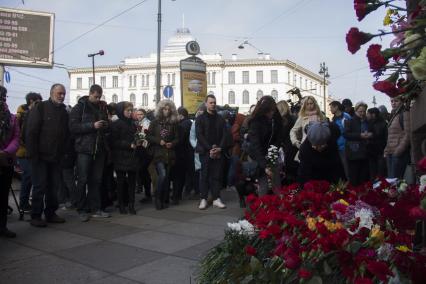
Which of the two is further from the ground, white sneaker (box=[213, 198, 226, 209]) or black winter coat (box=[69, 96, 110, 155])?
black winter coat (box=[69, 96, 110, 155])

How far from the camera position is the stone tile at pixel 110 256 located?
424 centimetres

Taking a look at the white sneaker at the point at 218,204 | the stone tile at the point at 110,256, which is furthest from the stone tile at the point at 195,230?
the white sneaker at the point at 218,204

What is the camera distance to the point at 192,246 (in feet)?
16.1

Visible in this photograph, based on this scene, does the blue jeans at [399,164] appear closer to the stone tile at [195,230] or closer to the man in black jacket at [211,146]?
the man in black jacket at [211,146]

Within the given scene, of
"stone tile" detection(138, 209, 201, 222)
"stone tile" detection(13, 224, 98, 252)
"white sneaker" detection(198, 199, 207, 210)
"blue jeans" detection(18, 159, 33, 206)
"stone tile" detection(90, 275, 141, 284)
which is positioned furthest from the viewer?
"white sneaker" detection(198, 199, 207, 210)

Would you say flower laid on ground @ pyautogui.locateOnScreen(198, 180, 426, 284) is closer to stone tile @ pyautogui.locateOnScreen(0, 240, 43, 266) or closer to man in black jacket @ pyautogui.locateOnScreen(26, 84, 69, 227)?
stone tile @ pyautogui.locateOnScreen(0, 240, 43, 266)

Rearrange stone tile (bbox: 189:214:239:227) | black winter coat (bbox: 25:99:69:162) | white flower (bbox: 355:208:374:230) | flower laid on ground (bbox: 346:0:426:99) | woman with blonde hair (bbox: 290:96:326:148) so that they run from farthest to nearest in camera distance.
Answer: stone tile (bbox: 189:214:239:227) < woman with blonde hair (bbox: 290:96:326:148) < black winter coat (bbox: 25:99:69:162) < white flower (bbox: 355:208:374:230) < flower laid on ground (bbox: 346:0:426:99)

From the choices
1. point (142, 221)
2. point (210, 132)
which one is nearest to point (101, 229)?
point (142, 221)

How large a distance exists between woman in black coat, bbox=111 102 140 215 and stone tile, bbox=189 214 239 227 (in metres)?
1.23

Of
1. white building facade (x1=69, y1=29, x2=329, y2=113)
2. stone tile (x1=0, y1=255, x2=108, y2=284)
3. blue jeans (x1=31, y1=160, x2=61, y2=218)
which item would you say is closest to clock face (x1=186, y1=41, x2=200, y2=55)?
blue jeans (x1=31, y1=160, x2=61, y2=218)

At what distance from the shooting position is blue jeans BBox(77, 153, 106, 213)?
6.49 meters

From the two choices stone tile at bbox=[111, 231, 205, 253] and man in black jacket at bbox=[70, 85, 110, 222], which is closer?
stone tile at bbox=[111, 231, 205, 253]

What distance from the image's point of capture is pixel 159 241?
5.20m

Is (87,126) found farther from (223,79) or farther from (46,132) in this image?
(223,79)
